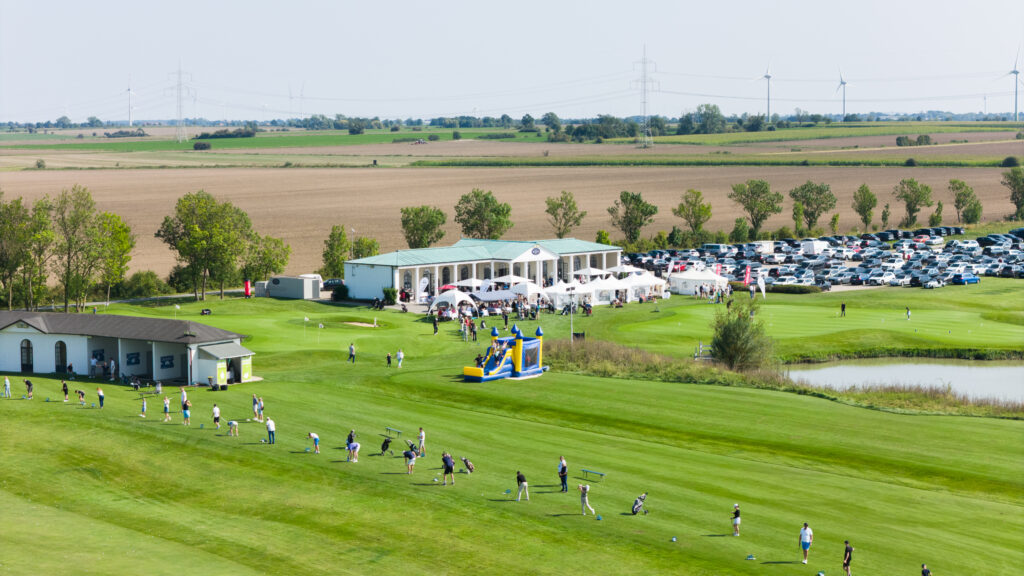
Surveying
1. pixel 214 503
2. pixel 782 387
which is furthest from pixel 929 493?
pixel 214 503

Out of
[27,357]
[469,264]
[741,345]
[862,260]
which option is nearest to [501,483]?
[741,345]

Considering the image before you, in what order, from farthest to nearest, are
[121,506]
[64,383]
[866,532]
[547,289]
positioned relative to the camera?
[547,289], [64,383], [121,506], [866,532]

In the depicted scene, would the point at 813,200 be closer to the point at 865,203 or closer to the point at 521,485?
the point at 865,203

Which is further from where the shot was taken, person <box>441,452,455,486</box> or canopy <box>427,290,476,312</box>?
canopy <box>427,290,476,312</box>

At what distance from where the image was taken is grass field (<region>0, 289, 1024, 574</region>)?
37.4 m

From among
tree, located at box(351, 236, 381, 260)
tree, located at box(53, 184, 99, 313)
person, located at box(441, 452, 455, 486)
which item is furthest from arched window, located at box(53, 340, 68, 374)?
tree, located at box(351, 236, 381, 260)

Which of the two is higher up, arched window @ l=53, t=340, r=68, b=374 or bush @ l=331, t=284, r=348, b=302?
→ bush @ l=331, t=284, r=348, b=302

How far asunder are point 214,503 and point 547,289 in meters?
54.6

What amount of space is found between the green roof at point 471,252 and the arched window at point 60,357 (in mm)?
33856

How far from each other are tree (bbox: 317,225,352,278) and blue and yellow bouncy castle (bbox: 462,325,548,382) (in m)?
41.0

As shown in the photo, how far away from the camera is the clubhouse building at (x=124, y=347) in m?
62.4

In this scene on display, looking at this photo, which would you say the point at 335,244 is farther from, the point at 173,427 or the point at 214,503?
the point at 214,503

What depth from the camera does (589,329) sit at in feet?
A: 278

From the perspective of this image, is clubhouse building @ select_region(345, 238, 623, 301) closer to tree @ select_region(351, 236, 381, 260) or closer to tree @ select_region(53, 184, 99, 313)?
tree @ select_region(351, 236, 381, 260)
